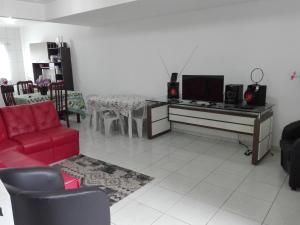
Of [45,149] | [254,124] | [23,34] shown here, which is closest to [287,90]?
[254,124]

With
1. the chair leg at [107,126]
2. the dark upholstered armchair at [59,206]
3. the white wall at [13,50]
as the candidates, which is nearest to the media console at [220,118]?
the chair leg at [107,126]

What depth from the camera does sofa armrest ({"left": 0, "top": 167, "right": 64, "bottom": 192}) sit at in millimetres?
1640

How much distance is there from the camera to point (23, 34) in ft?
25.7

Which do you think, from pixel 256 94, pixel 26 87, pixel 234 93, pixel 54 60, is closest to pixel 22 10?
pixel 54 60

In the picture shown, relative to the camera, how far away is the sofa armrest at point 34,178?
1.64 meters

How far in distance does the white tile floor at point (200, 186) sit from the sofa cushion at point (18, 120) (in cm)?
91

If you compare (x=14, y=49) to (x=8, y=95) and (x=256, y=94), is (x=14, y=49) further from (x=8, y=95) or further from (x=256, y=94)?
(x=256, y=94)

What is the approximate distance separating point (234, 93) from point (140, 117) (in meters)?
1.70

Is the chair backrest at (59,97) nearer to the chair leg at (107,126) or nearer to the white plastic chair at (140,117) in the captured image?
the chair leg at (107,126)

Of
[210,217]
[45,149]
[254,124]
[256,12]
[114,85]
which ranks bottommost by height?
[210,217]

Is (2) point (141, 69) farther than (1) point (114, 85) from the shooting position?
No

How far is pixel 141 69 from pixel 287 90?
8.86 feet

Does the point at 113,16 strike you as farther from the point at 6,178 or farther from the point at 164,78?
the point at 6,178

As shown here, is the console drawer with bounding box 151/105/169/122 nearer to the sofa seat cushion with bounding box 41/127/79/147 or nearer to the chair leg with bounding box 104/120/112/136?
the chair leg with bounding box 104/120/112/136
